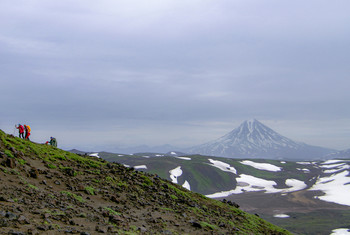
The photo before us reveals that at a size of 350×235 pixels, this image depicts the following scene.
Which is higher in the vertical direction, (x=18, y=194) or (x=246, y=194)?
(x=18, y=194)

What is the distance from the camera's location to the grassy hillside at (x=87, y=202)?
55.7 ft

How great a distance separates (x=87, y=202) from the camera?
2252 centimetres

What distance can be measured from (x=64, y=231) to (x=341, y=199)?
642ft

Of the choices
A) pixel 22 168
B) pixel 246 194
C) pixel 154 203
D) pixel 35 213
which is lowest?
pixel 246 194

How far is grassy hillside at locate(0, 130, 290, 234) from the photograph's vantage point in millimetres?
16969

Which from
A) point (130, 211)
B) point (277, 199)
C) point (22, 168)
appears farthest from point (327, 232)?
point (22, 168)

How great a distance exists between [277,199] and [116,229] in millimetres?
173735

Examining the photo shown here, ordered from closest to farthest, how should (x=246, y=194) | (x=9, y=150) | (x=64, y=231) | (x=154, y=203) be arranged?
(x=64, y=231) → (x=9, y=150) → (x=154, y=203) → (x=246, y=194)

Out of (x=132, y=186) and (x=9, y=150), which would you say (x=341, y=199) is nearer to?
(x=132, y=186)

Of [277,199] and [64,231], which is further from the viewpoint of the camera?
[277,199]

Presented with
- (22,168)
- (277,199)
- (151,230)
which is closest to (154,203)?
(151,230)

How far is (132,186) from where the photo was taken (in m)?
30.6

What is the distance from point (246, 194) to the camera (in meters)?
194

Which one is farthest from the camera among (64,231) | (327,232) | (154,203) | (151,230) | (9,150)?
(327,232)
